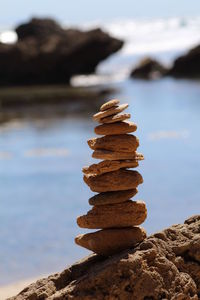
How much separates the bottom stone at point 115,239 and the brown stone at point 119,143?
80cm

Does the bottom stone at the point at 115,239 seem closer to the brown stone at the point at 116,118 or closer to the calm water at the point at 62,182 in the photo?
the brown stone at the point at 116,118

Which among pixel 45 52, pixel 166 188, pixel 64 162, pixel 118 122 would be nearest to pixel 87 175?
pixel 118 122

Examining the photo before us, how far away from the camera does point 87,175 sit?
845 centimetres

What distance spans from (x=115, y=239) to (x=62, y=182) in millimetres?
10423

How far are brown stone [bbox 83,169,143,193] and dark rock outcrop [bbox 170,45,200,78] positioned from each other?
46.7 m

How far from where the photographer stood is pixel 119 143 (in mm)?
8219

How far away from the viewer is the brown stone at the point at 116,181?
822 cm

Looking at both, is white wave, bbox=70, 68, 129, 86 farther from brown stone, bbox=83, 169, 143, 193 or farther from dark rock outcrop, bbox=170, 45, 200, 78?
brown stone, bbox=83, 169, 143, 193

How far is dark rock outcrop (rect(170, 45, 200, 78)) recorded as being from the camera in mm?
54634

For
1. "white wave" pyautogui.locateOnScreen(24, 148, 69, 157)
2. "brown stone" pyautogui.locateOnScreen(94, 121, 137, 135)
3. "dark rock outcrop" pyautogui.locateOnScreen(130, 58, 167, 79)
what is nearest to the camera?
"brown stone" pyautogui.locateOnScreen(94, 121, 137, 135)

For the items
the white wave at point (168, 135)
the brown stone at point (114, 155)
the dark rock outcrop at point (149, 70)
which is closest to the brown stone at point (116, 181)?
the brown stone at point (114, 155)

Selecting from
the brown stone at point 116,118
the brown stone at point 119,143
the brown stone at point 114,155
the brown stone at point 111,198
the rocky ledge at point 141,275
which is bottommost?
the rocky ledge at point 141,275

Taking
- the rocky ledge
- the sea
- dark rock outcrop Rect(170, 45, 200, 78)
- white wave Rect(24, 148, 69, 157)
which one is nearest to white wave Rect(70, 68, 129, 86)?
dark rock outcrop Rect(170, 45, 200, 78)

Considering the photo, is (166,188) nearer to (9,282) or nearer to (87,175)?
(9,282)
